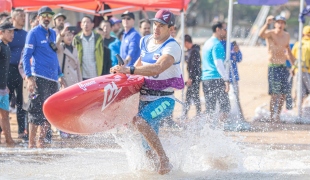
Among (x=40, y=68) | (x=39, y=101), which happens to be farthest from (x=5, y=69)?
(x=39, y=101)

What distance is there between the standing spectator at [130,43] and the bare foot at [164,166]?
13.8 ft

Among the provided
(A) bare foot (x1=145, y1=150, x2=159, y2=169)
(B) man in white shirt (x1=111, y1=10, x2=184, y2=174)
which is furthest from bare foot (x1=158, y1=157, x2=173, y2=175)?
(A) bare foot (x1=145, y1=150, x2=159, y2=169)

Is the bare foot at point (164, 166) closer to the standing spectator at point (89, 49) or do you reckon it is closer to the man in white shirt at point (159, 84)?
the man in white shirt at point (159, 84)

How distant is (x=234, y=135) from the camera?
435 inches

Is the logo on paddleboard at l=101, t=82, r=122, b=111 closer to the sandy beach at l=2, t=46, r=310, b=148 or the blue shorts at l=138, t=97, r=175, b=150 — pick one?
the blue shorts at l=138, t=97, r=175, b=150

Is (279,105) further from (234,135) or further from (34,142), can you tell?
(34,142)

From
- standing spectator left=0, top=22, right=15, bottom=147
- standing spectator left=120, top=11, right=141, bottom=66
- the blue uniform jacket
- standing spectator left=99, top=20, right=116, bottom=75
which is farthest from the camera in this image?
standing spectator left=99, top=20, right=116, bottom=75

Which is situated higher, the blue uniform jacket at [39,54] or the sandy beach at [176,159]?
the blue uniform jacket at [39,54]

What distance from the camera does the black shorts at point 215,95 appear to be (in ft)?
37.8

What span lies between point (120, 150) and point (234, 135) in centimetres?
226

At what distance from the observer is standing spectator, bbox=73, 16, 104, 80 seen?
446 inches

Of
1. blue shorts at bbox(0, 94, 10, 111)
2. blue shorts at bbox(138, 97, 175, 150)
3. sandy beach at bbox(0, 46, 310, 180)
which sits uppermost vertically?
blue shorts at bbox(138, 97, 175, 150)

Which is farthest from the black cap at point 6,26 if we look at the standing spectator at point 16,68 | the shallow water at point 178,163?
the shallow water at point 178,163

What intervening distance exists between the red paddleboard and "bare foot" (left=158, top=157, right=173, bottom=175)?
1.92ft
